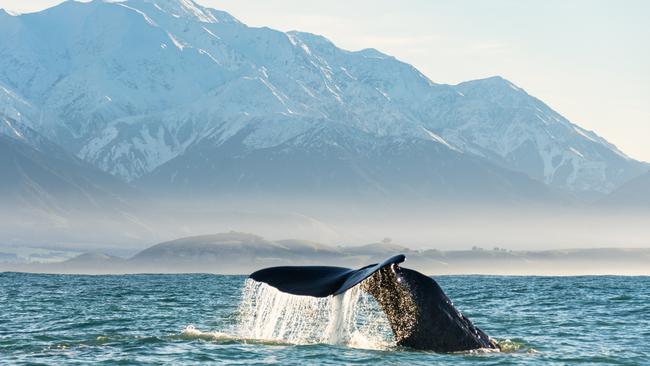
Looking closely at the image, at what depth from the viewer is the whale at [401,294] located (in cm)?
1816

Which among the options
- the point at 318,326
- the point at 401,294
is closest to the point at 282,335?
the point at 401,294

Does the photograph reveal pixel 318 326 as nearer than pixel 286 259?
Yes

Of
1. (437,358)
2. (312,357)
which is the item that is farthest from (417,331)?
(312,357)

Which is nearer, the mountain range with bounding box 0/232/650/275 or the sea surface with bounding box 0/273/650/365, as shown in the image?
the sea surface with bounding box 0/273/650/365

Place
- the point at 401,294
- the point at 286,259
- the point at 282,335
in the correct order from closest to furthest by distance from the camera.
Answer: the point at 401,294, the point at 282,335, the point at 286,259

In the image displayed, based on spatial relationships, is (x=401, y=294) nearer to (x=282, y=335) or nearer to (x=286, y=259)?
(x=282, y=335)

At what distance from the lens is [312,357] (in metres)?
21.8

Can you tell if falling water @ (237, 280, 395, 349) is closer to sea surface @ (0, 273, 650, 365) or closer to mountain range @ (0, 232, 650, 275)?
sea surface @ (0, 273, 650, 365)

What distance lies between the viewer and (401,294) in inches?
770

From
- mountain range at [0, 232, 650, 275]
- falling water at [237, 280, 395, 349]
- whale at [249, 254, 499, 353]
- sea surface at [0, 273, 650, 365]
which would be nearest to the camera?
whale at [249, 254, 499, 353]

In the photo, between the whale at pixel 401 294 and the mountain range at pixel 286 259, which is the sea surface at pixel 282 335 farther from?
the mountain range at pixel 286 259

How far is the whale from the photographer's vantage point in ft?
59.6

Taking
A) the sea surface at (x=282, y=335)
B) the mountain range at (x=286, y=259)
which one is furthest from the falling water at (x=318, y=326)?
the mountain range at (x=286, y=259)

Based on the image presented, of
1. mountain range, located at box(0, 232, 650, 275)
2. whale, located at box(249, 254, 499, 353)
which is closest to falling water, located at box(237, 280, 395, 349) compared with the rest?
whale, located at box(249, 254, 499, 353)
